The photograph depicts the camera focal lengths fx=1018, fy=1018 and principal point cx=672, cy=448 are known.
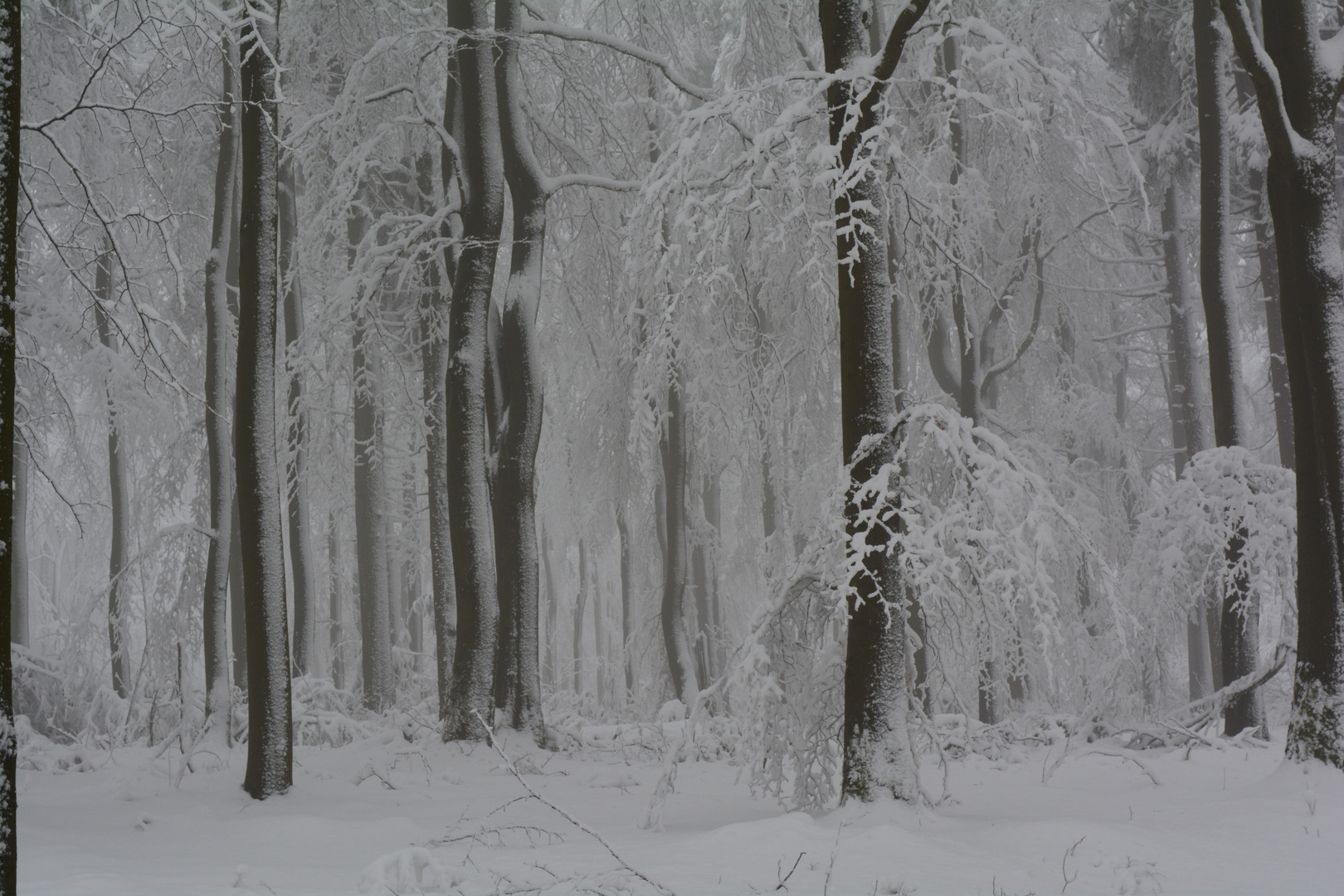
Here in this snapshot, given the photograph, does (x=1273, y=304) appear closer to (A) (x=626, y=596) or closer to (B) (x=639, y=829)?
(B) (x=639, y=829)

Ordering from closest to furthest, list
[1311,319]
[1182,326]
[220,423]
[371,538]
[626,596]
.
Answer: [1311,319]
[220,423]
[1182,326]
[371,538]
[626,596]

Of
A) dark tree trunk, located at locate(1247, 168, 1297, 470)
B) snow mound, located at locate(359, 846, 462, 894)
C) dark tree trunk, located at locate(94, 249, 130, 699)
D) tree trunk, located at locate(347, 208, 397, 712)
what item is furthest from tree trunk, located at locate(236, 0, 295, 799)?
dark tree trunk, located at locate(1247, 168, 1297, 470)

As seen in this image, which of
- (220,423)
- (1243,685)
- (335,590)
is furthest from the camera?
(335,590)

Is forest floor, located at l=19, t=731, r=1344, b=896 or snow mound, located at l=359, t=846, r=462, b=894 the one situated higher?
snow mound, located at l=359, t=846, r=462, b=894

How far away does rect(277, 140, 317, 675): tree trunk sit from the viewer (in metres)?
12.7

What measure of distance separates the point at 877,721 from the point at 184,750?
5553mm

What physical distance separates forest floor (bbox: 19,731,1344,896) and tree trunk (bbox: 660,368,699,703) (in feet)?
14.0

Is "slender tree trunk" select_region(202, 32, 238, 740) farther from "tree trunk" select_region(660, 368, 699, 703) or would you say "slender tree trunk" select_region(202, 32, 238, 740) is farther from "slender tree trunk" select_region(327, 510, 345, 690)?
"slender tree trunk" select_region(327, 510, 345, 690)

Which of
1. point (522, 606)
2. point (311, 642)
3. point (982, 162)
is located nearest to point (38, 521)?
point (311, 642)

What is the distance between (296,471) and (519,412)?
496 cm

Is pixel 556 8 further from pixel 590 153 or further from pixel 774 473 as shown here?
pixel 774 473

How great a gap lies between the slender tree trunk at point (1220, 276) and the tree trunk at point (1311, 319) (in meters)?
2.12

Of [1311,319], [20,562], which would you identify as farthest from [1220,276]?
[20,562]

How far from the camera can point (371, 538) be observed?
45.9 ft
